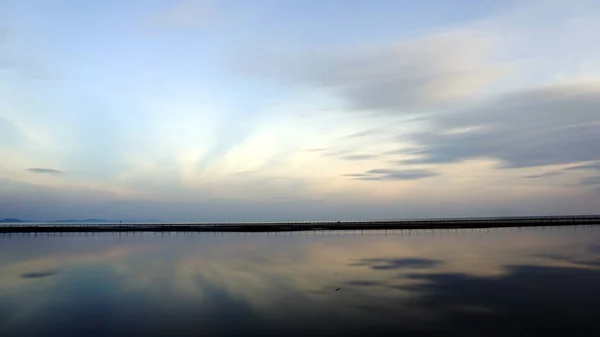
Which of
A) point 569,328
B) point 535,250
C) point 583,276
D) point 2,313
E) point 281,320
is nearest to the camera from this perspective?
point 569,328

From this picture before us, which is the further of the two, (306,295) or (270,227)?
(270,227)

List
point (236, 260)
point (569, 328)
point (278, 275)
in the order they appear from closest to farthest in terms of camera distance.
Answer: point (569, 328)
point (278, 275)
point (236, 260)

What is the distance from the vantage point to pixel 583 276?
27.1 metres

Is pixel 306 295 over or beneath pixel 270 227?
beneath

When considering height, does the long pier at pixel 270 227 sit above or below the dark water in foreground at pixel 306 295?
above

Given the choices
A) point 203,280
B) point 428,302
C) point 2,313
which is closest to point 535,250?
point 428,302

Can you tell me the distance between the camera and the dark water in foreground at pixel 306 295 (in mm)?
17406

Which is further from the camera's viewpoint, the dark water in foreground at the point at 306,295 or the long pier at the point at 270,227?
the long pier at the point at 270,227

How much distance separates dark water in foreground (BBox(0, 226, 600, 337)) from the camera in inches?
685

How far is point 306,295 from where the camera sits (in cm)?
2303

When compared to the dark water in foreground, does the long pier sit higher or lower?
higher

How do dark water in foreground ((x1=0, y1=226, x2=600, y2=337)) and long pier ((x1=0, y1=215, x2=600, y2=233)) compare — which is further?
long pier ((x1=0, y1=215, x2=600, y2=233))

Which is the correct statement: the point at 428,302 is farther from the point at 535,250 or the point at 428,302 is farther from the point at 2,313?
the point at 535,250

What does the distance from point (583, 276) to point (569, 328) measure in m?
12.9
